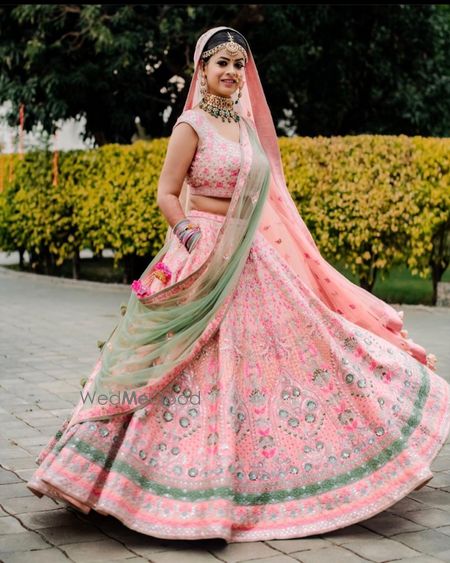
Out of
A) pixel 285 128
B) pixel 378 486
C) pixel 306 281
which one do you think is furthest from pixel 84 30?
pixel 378 486

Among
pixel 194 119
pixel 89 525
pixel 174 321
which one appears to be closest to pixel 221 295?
pixel 174 321

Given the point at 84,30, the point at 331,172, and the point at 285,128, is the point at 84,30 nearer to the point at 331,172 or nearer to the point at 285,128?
the point at 331,172

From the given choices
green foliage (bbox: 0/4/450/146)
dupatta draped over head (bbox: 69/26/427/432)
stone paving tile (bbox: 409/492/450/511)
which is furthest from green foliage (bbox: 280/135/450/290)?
stone paving tile (bbox: 409/492/450/511)

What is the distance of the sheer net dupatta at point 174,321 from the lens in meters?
3.69

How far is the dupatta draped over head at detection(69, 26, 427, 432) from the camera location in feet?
12.2

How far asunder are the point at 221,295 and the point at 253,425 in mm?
532

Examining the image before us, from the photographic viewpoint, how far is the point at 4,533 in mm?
3633

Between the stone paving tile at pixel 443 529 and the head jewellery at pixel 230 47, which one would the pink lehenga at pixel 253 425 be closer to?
the head jewellery at pixel 230 47

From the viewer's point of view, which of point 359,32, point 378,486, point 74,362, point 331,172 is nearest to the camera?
point 378,486

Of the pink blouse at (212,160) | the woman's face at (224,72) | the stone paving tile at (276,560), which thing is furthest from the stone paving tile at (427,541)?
the woman's face at (224,72)

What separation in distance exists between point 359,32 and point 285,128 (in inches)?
81.7

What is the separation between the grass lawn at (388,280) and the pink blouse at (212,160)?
23.0 ft

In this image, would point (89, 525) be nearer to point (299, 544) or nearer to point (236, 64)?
point (299, 544)

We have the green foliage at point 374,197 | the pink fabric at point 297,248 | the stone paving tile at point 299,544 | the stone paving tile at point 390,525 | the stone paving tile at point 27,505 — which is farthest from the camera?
the green foliage at point 374,197
